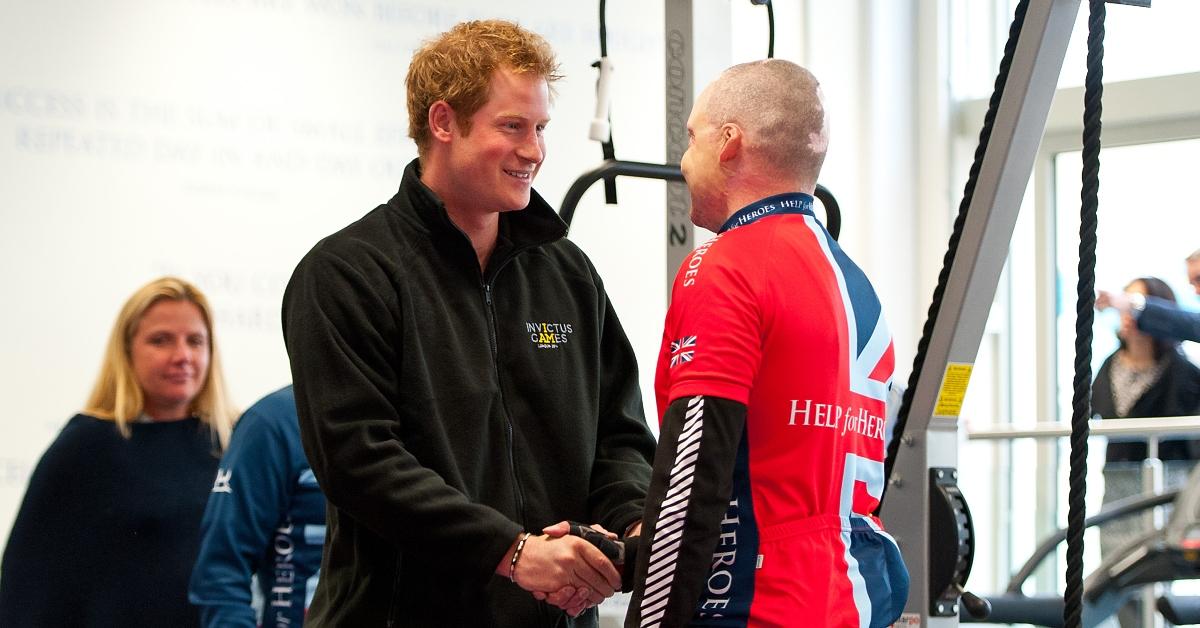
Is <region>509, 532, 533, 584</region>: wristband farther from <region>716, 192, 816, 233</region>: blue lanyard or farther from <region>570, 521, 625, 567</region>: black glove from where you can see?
<region>716, 192, 816, 233</region>: blue lanyard

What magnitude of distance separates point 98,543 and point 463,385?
1749 millimetres

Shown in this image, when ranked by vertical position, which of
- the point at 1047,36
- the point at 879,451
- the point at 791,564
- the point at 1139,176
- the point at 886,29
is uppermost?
the point at 886,29

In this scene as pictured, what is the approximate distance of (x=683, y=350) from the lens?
153 centimetres

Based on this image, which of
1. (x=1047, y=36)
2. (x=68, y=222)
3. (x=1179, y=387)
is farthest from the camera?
(x=1179, y=387)

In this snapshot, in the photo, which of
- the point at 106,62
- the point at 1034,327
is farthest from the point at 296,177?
the point at 1034,327

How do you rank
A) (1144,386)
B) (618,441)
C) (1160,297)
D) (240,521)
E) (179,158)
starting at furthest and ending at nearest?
(1160,297)
(1144,386)
(179,158)
(240,521)
(618,441)

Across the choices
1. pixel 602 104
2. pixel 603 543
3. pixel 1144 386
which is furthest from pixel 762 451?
pixel 1144 386

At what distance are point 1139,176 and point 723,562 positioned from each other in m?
5.75

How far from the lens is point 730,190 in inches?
65.6

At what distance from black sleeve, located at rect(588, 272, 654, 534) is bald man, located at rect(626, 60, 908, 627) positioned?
0.28m

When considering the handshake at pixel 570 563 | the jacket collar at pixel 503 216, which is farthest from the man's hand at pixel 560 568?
the jacket collar at pixel 503 216

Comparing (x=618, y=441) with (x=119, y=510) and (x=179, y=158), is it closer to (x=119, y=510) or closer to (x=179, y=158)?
(x=119, y=510)

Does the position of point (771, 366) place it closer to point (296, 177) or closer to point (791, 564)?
point (791, 564)

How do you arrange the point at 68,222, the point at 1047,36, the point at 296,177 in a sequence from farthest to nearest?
the point at 296,177 < the point at 68,222 < the point at 1047,36
